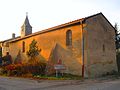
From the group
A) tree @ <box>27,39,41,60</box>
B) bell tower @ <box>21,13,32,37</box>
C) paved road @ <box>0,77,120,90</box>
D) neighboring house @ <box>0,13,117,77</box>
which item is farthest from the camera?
bell tower @ <box>21,13,32,37</box>

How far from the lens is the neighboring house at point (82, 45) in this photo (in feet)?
83.2

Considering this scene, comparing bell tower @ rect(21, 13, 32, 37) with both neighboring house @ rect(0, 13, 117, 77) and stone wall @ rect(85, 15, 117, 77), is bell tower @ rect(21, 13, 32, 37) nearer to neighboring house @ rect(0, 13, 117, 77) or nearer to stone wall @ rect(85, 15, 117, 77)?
neighboring house @ rect(0, 13, 117, 77)

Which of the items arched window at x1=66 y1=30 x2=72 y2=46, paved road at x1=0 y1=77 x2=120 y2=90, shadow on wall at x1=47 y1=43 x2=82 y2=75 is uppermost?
arched window at x1=66 y1=30 x2=72 y2=46

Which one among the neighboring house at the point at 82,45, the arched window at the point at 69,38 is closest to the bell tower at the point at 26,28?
the neighboring house at the point at 82,45

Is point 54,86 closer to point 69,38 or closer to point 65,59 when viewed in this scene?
point 65,59

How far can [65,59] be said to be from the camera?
26.8m

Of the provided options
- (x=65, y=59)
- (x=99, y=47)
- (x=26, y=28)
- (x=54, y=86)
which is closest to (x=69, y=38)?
(x=65, y=59)

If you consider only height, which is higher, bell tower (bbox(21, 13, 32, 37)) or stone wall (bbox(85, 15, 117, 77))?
bell tower (bbox(21, 13, 32, 37))

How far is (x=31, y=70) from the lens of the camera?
25.4m

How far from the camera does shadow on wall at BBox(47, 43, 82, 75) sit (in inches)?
1007

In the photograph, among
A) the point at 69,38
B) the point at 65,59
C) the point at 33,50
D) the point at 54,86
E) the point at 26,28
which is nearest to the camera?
the point at 54,86

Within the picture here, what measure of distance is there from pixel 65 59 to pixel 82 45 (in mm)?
2757

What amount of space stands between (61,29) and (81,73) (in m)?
5.81

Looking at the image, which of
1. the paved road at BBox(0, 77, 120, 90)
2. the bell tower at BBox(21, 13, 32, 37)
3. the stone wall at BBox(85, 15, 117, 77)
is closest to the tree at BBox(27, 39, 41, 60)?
the stone wall at BBox(85, 15, 117, 77)
